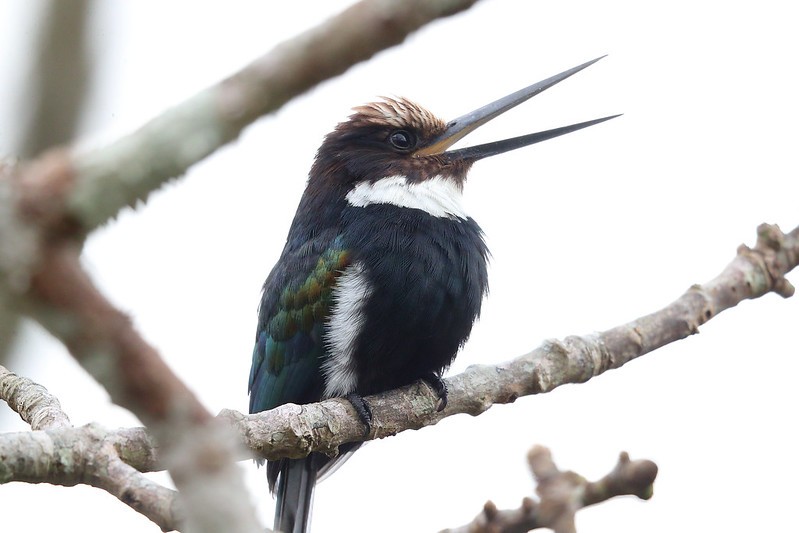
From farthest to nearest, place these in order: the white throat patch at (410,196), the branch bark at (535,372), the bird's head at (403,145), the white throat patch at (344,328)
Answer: the bird's head at (403,145)
the white throat patch at (410,196)
the white throat patch at (344,328)
the branch bark at (535,372)

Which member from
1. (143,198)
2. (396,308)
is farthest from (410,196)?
(143,198)

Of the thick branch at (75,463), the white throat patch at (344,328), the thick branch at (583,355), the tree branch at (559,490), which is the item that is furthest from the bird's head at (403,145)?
the tree branch at (559,490)

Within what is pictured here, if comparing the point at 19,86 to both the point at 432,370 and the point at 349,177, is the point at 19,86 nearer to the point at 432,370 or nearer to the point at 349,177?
the point at 432,370

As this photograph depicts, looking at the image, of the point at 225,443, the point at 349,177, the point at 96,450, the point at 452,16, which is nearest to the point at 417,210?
the point at 349,177

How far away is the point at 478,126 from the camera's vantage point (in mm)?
4785

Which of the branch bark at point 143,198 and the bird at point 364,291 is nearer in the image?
the branch bark at point 143,198

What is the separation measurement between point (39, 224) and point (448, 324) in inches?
119

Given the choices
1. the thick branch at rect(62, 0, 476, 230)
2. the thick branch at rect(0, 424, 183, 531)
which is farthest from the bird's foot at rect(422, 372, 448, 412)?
the thick branch at rect(62, 0, 476, 230)

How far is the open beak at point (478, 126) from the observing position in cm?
460

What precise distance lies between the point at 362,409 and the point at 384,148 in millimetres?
1535

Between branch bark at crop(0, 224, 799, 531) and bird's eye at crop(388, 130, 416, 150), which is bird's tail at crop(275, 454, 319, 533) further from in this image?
bird's eye at crop(388, 130, 416, 150)

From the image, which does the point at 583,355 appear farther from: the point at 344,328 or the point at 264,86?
the point at 264,86

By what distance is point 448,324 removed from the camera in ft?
13.1

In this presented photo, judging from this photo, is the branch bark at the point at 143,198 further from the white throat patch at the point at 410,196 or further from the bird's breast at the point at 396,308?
the white throat patch at the point at 410,196
